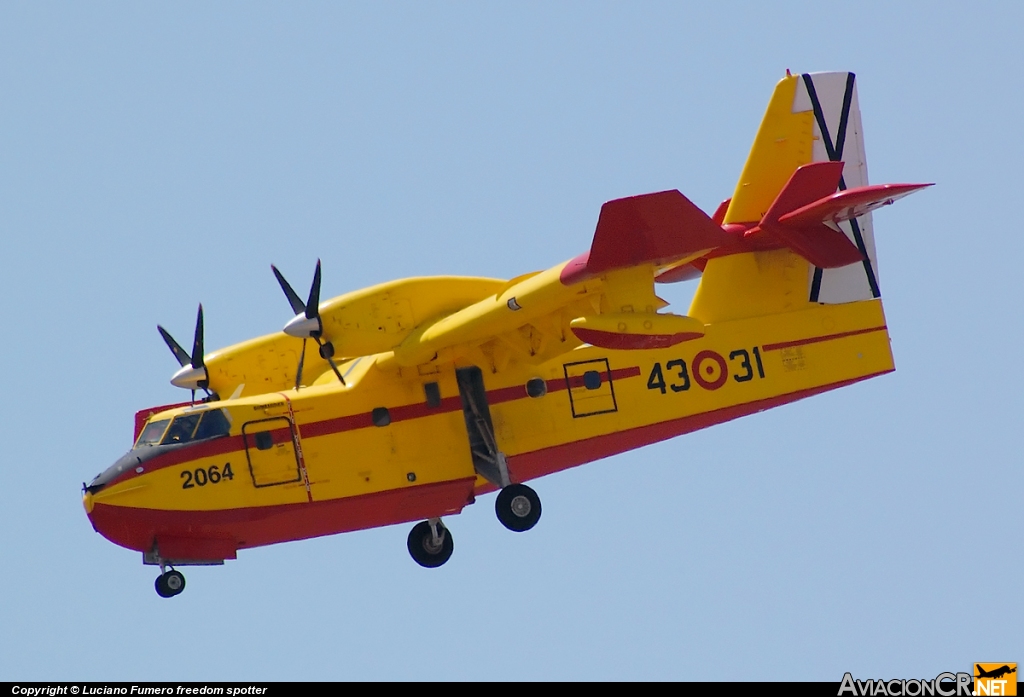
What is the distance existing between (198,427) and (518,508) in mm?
4801

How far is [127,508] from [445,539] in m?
4.96

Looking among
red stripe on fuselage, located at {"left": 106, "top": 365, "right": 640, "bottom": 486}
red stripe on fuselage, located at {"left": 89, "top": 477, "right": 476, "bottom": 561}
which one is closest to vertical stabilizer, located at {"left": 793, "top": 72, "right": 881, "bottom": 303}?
red stripe on fuselage, located at {"left": 106, "top": 365, "right": 640, "bottom": 486}

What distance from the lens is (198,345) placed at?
94.9ft

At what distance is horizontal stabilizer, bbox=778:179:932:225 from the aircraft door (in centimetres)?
780

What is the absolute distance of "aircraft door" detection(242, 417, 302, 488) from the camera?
2558cm

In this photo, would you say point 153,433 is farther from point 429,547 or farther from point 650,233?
point 650,233

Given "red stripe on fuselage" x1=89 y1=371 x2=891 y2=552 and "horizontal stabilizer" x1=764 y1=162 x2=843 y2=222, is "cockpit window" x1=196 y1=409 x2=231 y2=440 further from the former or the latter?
"horizontal stabilizer" x1=764 y1=162 x2=843 y2=222

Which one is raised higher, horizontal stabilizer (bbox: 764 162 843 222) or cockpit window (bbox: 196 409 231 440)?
horizontal stabilizer (bbox: 764 162 843 222)

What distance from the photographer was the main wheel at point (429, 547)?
27234mm

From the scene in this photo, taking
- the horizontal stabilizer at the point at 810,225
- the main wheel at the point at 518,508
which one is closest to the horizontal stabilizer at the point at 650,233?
the horizontal stabilizer at the point at 810,225

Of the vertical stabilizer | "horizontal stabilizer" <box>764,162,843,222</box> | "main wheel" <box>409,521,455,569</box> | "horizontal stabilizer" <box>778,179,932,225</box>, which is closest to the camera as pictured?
"horizontal stabilizer" <box>778,179,932,225</box>

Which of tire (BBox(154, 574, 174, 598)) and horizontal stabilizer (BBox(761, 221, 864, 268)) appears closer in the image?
horizontal stabilizer (BBox(761, 221, 864, 268))

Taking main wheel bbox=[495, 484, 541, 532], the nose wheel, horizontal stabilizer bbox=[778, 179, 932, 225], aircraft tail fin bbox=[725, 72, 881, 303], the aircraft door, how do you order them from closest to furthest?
horizontal stabilizer bbox=[778, 179, 932, 225] < the nose wheel < the aircraft door < main wheel bbox=[495, 484, 541, 532] < aircraft tail fin bbox=[725, 72, 881, 303]

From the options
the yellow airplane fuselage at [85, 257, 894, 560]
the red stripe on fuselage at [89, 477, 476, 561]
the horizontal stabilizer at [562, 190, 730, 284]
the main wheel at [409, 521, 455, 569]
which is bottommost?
the main wheel at [409, 521, 455, 569]
